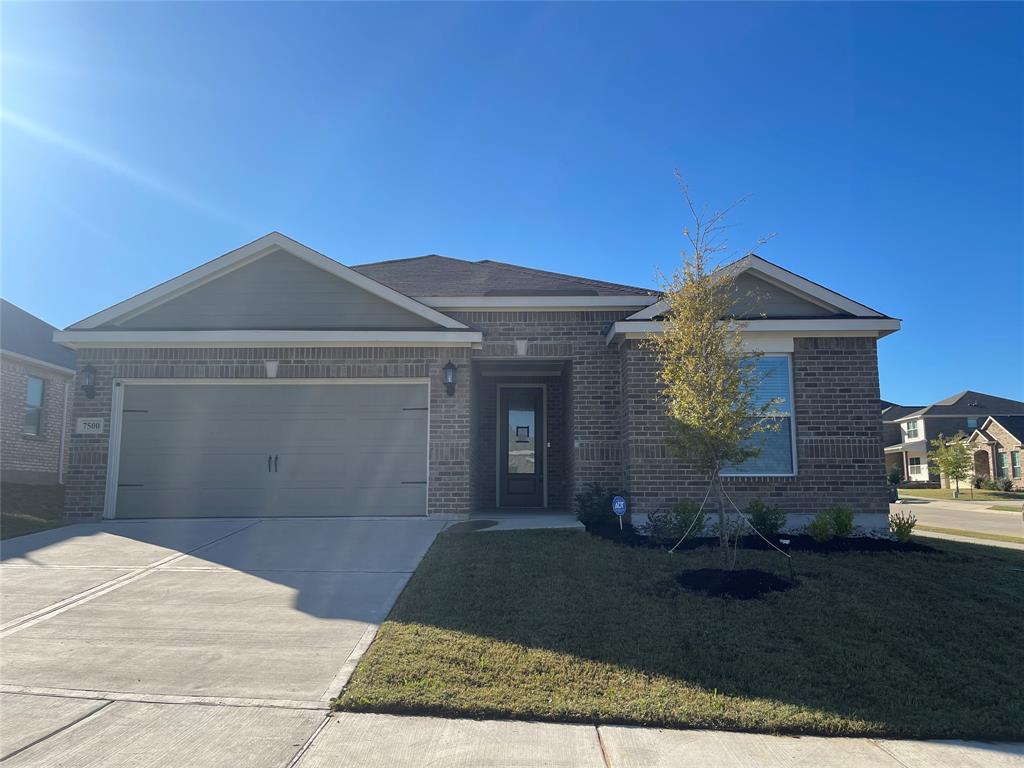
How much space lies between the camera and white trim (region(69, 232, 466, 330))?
1071 centimetres

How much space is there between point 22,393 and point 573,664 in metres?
17.9

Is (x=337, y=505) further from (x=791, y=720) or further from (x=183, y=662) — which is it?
(x=791, y=720)

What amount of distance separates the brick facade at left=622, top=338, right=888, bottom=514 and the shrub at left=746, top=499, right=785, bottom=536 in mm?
369

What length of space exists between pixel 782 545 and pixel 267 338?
26.6 ft

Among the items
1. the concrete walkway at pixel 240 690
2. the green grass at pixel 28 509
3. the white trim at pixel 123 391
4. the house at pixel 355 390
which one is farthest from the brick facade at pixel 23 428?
the concrete walkway at pixel 240 690

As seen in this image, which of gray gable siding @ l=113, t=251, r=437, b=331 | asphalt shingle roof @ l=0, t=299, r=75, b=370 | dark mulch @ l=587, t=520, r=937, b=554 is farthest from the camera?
asphalt shingle roof @ l=0, t=299, r=75, b=370

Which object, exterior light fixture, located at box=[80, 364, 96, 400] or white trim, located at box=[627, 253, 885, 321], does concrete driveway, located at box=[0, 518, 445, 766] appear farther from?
white trim, located at box=[627, 253, 885, 321]

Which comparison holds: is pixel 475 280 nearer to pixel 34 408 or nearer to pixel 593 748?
pixel 593 748

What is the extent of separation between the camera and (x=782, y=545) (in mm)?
8633

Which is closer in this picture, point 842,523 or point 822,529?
point 822,529

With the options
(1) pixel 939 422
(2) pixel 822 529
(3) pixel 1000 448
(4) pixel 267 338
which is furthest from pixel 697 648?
(1) pixel 939 422

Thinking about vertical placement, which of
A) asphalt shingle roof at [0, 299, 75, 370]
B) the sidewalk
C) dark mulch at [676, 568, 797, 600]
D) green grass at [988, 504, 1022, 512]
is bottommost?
green grass at [988, 504, 1022, 512]

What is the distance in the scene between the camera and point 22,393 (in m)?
17.1

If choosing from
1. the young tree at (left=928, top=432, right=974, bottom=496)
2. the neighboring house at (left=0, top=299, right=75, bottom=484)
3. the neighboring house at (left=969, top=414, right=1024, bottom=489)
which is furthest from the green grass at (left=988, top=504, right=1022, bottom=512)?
the neighboring house at (left=0, top=299, right=75, bottom=484)
